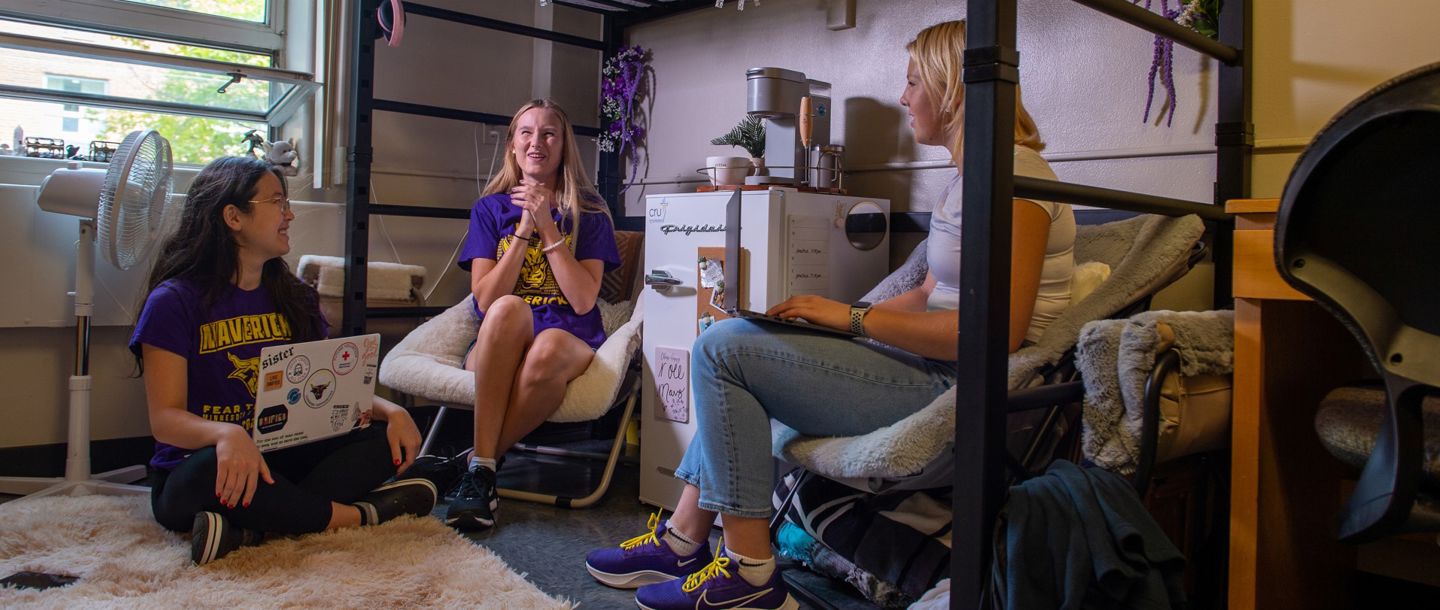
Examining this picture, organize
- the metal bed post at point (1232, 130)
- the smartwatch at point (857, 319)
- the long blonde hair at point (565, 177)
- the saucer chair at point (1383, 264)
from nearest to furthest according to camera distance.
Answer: the saucer chair at point (1383, 264) < the smartwatch at point (857, 319) < the metal bed post at point (1232, 130) < the long blonde hair at point (565, 177)

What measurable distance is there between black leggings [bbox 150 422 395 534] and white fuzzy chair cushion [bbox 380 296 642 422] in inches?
10.3

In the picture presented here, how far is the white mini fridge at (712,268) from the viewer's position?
2203 millimetres

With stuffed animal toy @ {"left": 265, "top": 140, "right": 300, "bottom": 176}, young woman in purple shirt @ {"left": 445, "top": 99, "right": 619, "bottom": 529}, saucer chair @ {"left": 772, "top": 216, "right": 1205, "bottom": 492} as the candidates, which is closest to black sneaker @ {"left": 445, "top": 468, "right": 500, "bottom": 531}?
young woman in purple shirt @ {"left": 445, "top": 99, "right": 619, "bottom": 529}

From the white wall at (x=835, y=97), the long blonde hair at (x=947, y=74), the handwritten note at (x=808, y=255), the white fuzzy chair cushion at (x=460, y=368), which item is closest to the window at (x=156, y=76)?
the white wall at (x=835, y=97)

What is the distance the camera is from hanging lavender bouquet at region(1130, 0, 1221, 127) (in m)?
1.85

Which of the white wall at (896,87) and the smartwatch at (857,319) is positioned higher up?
the white wall at (896,87)

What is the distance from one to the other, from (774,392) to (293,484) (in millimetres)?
1086

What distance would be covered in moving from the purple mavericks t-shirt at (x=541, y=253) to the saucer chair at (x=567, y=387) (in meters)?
0.11

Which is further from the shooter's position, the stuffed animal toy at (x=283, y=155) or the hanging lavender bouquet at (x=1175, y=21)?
the stuffed animal toy at (x=283, y=155)

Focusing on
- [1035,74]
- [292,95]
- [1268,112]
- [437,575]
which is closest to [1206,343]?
[1268,112]

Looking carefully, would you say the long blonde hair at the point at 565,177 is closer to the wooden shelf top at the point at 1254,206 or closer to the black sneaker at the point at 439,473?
the black sneaker at the point at 439,473

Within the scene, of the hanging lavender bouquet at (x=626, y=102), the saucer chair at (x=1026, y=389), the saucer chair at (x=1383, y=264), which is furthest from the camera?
the hanging lavender bouquet at (x=626, y=102)

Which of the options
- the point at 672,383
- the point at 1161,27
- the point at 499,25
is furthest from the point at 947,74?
the point at 499,25

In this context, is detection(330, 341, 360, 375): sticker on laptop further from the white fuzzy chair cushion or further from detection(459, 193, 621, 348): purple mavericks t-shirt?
detection(459, 193, 621, 348): purple mavericks t-shirt
